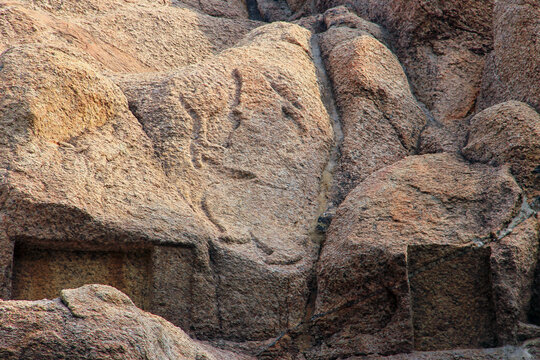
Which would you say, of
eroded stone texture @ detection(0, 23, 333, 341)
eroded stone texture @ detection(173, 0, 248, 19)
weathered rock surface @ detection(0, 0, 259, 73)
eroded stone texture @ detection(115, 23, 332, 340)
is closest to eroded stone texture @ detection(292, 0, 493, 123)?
eroded stone texture @ detection(115, 23, 332, 340)

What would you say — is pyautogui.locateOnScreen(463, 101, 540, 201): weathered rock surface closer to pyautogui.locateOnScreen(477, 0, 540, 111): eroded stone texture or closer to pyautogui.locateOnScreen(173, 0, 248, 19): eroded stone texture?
pyautogui.locateOnScreen(477, 0, 540, 111): eroded stone texture

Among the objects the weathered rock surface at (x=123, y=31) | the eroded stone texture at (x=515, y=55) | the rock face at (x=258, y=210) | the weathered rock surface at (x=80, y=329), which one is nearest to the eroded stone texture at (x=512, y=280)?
the rock face at (x=258, y=210)

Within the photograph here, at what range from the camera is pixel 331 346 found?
4023 mm

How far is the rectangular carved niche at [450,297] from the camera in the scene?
3916mm

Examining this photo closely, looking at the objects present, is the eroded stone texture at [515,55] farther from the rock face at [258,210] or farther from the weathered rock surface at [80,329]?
the weathered rock surface at [80,329]

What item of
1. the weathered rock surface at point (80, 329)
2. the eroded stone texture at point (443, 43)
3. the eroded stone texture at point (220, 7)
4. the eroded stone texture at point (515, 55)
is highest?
the eroded stone texture at point (220, 7)

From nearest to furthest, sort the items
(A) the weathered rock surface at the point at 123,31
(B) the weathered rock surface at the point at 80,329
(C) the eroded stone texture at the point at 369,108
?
(B) the weathered rock surface at the point at 80,329, (C) the eroded stone texture at the point at 369,108, (A) the weathered rock surface at the point at 123,31

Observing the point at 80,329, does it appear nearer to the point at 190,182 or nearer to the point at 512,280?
the point at 190,182

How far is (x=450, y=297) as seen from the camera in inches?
156

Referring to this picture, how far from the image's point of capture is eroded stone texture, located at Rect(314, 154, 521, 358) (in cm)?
394

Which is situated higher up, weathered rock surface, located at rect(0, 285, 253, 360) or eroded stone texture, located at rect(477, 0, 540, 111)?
eroded stone texture, located at rect(477, 0, 540, 111)

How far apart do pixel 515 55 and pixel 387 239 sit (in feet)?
6.66

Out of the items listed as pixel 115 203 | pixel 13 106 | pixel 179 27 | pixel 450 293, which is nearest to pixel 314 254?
pixel 450 293

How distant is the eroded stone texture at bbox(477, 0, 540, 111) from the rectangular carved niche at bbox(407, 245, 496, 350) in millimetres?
1444
